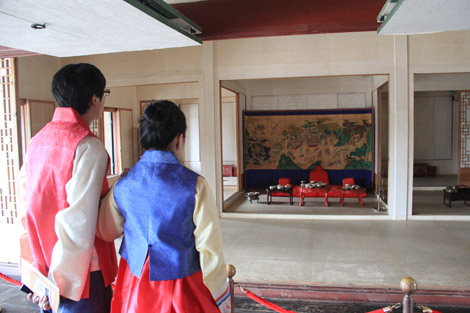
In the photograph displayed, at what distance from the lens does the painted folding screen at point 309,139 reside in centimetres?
1045

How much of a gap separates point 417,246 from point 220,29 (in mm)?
4087

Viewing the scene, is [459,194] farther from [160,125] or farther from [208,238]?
Answer: [160,125]

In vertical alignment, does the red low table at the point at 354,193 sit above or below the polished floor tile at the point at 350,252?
above

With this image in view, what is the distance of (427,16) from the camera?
2.29 m

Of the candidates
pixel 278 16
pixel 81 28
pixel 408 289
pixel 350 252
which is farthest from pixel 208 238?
pixel 350 252

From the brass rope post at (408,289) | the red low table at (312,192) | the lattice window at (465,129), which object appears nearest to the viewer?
the brass rope post at (408,289)

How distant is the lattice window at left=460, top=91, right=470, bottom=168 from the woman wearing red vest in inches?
398

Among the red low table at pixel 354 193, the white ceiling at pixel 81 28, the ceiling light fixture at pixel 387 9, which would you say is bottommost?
the red low table at pixel 354 193

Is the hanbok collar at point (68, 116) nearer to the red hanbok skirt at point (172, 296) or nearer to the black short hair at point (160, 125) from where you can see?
the black short hair at point (160, 125)

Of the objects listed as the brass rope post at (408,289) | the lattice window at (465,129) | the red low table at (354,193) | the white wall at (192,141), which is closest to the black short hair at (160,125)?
the brass rope post at (408,289)

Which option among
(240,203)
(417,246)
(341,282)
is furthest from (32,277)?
(240,203)

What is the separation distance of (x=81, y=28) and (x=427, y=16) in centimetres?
212

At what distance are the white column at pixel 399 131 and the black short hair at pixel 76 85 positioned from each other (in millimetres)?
6395

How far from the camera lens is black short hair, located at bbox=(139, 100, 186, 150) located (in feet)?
5.29
